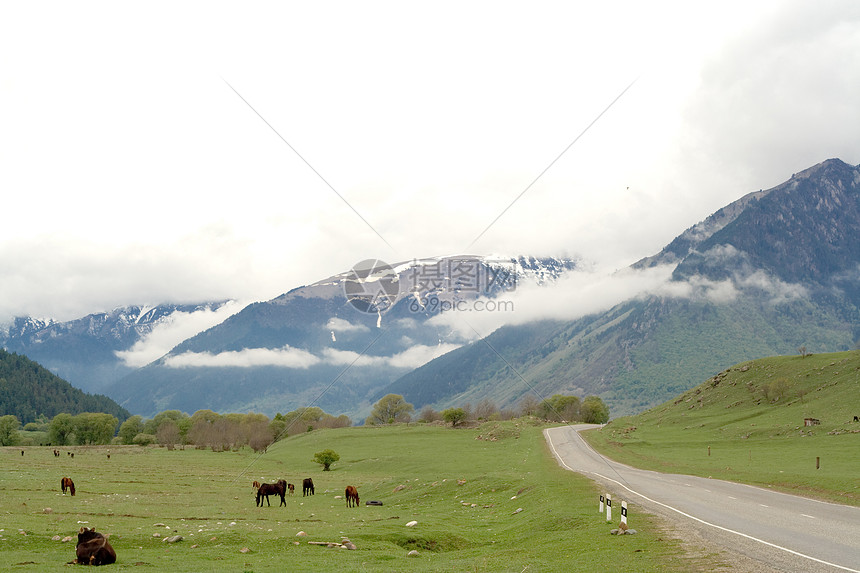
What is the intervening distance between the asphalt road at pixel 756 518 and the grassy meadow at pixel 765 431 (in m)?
4.58

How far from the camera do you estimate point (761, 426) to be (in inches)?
3777

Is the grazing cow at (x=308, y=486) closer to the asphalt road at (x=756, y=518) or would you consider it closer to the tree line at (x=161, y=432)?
the asphalt road at (x=756, y=518)

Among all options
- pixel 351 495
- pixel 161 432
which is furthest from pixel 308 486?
pixel 161 432

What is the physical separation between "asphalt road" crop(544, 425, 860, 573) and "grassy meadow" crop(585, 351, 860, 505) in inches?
180

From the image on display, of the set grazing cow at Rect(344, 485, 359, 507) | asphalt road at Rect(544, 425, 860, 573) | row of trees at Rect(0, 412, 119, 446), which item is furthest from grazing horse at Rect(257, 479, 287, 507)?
row of trees at Rect(0, 412, 119, 446)

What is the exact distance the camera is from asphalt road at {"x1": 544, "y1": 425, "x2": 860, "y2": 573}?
17594 mm

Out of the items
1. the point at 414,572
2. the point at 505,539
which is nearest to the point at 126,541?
the point at 414,572

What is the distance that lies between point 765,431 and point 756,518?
76.3 m

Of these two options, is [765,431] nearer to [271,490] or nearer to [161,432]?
[271,490]

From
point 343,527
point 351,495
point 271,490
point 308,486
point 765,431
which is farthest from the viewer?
point 765,431

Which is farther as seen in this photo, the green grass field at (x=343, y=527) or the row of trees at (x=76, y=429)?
the row of trees at (x=76, y=429)

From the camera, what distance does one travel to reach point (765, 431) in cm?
8994

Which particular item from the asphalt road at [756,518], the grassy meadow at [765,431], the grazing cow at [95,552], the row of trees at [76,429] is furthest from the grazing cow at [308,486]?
the row of trees at [76,429]

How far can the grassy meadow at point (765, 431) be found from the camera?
5038cm
